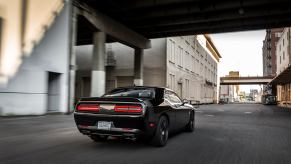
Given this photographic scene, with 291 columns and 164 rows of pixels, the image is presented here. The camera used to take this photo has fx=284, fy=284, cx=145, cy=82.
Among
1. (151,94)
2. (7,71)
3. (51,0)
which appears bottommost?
(151,94)

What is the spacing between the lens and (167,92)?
7.39 meters

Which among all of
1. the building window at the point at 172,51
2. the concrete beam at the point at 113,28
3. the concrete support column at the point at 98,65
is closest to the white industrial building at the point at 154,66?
the building window at the point at 172,51

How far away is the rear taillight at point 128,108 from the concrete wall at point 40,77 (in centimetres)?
913

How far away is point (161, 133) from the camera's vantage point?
624 cm

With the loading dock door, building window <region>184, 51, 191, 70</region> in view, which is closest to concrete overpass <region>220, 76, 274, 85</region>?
building window <region>184, 51, 191, 70</region>

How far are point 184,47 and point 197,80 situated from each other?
38.5 feet

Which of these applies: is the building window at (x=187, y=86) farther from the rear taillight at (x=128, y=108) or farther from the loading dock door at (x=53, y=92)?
the rear taillight at (x=128, y=108)

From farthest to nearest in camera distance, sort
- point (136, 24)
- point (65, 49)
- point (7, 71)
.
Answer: point (136, 24) → point (65, 49) → point (7, 71)

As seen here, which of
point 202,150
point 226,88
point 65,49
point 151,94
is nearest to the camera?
point 202,150

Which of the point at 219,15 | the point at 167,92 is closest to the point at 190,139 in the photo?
the point at 167,92

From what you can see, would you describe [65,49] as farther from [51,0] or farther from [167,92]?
[167,92]

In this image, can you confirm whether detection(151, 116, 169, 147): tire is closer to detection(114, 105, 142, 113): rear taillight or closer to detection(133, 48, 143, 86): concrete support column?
detection(114, 105, 142, 113): rear taillight

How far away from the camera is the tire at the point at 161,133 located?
6.07 meters

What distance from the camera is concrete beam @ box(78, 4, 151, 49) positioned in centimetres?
1957
